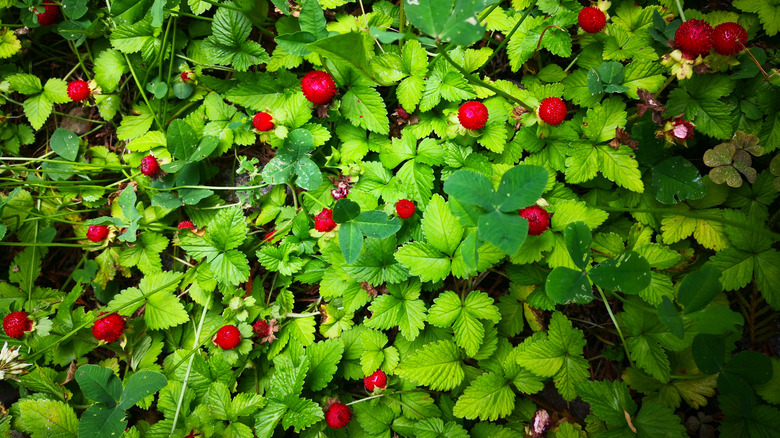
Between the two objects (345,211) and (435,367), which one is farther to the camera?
(435,367)

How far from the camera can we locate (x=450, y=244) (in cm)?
180

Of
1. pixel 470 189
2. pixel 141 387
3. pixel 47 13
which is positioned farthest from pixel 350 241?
pixel 47 13

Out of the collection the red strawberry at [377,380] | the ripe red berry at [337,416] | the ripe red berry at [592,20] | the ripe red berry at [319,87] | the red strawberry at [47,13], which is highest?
the red strawberry at [47,13]

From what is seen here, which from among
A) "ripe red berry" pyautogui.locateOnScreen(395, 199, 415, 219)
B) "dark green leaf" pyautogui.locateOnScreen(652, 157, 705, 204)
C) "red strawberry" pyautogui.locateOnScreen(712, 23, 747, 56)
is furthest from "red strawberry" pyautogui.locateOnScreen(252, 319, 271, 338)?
"red strawberry" pyautogui.locateOnScreen(712, 23, 747, 56)

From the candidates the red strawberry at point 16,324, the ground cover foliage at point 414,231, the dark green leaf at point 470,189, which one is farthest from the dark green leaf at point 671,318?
the red strawberry at point 16,324

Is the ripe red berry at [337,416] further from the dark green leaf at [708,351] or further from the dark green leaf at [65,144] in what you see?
the dark green leaf at [65,144]

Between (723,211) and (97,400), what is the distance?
116 inches

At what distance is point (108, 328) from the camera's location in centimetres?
214

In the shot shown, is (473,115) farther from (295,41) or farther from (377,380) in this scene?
(377,380)

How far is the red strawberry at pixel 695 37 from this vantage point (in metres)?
1.71

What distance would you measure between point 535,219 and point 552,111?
49cm

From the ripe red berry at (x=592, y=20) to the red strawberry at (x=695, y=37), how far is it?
12.0 inches

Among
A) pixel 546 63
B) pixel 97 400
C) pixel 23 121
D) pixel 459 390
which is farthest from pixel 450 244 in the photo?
pixel 23 121

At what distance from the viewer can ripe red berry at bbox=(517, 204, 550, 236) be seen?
1.70 m
